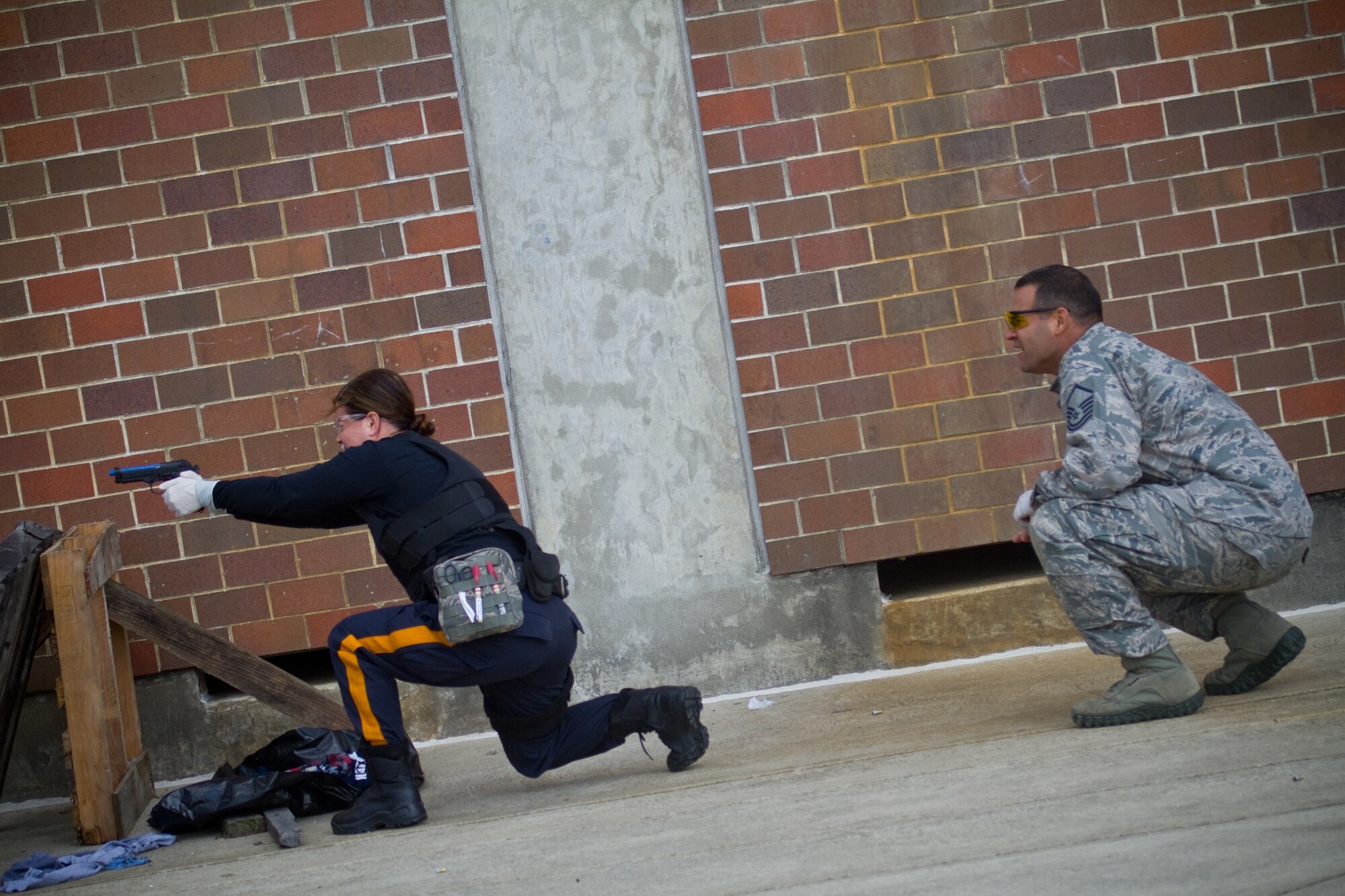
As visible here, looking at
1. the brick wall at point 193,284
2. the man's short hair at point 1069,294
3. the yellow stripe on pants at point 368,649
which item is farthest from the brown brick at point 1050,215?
the yellow stripe on pants at point 368,649

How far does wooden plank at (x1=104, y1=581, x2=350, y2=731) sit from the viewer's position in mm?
4621

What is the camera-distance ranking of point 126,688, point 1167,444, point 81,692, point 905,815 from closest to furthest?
point 905,815 → point 1167,444 → point 81,692 → point 126,688

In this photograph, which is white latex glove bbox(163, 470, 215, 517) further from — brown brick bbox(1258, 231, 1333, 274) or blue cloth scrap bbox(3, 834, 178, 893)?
brown brick bbox(1258, 231, 1333, 274)

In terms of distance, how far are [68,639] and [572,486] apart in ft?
6.81

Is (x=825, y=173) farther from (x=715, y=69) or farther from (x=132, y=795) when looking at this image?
(x=132, y=795)

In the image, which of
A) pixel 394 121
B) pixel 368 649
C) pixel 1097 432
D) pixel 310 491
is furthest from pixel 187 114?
pixel 1097 432

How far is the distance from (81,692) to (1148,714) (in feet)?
11.2

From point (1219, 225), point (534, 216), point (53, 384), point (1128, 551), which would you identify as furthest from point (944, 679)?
point (53, 384)

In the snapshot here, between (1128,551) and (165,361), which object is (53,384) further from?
(1128,551)

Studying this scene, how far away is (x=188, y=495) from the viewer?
3.98 metres

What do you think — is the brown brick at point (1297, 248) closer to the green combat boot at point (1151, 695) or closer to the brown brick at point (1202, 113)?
the brown brick at point (1202, 113)

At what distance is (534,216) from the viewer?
5457 mm

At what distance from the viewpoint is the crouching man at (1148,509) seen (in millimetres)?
3787

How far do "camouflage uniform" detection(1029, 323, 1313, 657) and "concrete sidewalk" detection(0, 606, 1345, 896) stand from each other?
403mm
